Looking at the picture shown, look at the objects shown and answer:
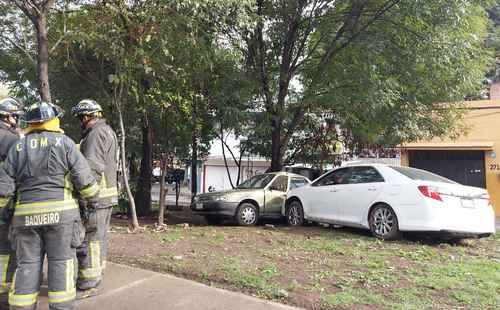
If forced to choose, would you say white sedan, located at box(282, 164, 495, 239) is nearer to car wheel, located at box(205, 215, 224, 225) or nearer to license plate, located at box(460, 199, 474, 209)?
license plate, located at box(460, 199, 474, 209)

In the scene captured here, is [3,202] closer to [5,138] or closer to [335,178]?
[5,138]

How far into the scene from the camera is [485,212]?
7141mm

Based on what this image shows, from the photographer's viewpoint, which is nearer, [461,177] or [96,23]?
[96,23]

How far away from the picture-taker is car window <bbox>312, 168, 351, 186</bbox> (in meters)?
8.62

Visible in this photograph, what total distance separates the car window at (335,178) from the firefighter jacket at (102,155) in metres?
4.97

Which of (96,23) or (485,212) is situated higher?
(96,23)

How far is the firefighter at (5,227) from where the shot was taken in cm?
399

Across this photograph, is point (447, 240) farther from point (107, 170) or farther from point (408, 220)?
point (107, 170)

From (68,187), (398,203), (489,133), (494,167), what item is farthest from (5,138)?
(489,133)

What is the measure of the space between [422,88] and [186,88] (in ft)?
19.7

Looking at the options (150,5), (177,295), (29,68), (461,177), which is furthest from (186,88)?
(461,177)

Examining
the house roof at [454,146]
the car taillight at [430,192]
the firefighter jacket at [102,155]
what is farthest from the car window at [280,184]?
the house roof at [454,146]

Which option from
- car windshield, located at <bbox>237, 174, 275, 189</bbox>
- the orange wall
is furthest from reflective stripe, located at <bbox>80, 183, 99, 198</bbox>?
the orange wall

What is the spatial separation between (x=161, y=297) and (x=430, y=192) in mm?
4615
